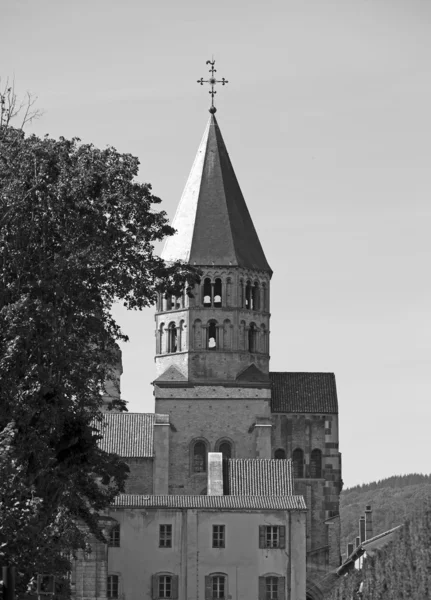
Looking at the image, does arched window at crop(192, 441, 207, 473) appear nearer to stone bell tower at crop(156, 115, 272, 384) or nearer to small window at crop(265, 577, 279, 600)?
stone bell tower at crop(156, 115, 272, 384)

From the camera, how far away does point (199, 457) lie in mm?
93125

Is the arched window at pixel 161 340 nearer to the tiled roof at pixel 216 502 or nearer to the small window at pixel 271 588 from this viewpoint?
the tiled roof at pixel 216 502

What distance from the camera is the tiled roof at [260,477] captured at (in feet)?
268

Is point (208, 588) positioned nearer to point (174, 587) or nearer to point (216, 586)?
point (216, 586)

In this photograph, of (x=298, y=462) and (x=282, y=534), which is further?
(x=298, y=462)

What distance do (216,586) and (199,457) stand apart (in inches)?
707

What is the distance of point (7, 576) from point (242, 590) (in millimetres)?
49324

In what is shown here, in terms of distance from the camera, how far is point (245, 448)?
93.6 meters

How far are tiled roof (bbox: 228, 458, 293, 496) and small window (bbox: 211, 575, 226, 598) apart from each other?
6099 mm

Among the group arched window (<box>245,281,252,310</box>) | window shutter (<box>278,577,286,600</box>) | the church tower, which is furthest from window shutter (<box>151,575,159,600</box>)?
arched window (<box>245,281,252,310</box>)

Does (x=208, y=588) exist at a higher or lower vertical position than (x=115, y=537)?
lower

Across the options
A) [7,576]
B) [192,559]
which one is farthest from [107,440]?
[7,576]

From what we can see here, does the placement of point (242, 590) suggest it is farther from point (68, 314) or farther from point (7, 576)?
point (7, 576)

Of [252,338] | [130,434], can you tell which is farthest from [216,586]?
[252,338]
